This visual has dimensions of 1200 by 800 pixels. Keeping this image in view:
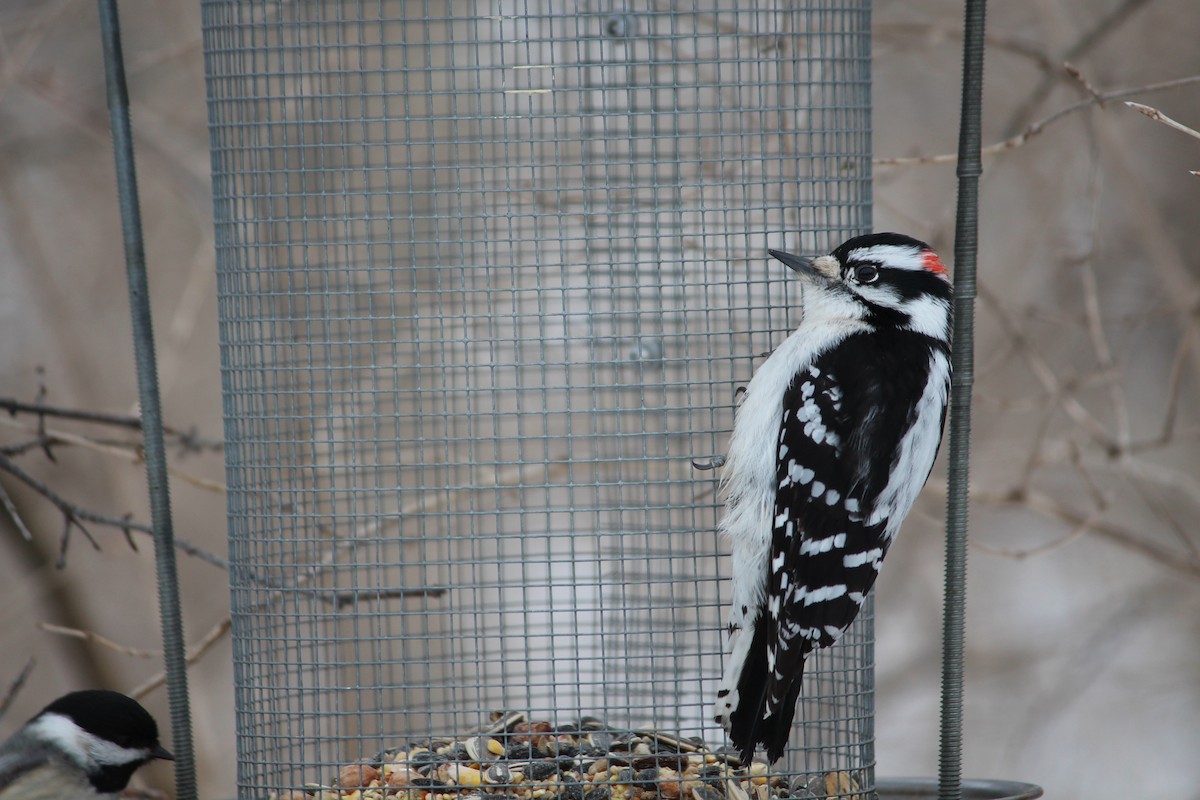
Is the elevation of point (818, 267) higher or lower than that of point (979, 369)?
higher

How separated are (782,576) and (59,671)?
6.58 meters

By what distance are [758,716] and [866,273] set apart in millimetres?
1241

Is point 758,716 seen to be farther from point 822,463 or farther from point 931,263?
point 931,263

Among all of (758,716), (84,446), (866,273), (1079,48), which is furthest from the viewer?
(1079,48)

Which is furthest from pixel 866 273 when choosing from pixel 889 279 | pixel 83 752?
pixel 83 752

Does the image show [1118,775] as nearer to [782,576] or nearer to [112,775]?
[782,576]

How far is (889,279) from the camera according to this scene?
3699 millimetres

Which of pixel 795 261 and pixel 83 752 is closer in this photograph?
pixel 795 261

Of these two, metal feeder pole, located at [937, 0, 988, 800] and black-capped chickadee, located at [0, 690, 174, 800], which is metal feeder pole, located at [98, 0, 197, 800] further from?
metal feeder pole, located at [937, 0, 988, 800]

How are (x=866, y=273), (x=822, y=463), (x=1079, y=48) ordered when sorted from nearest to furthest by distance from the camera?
(x=822, y=463) → (x=866, y=273) → (x=1079, y=48)

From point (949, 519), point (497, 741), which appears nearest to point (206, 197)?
point (497, 741)

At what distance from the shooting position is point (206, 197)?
21.9 ft

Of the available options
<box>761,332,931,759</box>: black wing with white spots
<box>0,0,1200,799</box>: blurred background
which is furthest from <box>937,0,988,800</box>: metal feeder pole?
<box>0,0,1200,799</box>: blurred background

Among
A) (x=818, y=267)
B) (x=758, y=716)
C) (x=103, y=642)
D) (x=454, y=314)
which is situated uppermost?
(x=818, y=267)
